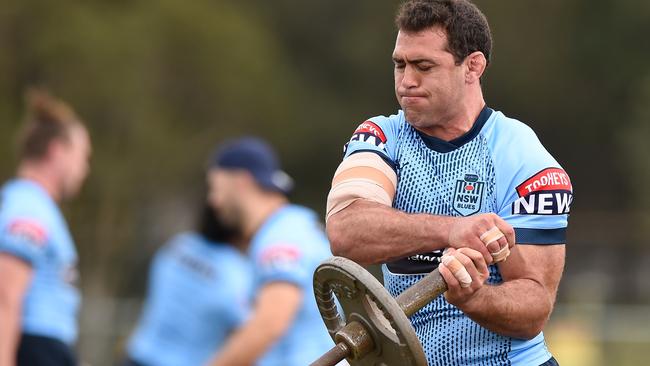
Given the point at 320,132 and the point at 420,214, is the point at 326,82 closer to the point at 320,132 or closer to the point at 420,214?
the point at 320,132

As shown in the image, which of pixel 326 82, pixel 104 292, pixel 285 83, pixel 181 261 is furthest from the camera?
pixel 326 82

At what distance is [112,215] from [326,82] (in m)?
12.5

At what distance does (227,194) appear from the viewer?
786cm

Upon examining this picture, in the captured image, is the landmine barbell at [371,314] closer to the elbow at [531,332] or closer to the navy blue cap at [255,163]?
the elbow at [531,332]

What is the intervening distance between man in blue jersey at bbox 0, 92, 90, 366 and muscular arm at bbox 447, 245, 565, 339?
136 inches

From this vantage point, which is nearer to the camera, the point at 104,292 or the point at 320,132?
the point at 104,292

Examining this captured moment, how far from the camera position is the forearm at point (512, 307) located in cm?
402

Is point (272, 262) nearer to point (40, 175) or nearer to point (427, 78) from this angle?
point (40, 175)

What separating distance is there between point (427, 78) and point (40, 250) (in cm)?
336

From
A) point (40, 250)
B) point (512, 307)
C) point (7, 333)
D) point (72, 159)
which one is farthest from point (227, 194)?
point (512, 307)

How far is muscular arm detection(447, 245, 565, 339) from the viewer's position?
4031mm

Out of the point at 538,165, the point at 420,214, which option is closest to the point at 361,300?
the point at 420,214

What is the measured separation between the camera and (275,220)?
7367 millimetres

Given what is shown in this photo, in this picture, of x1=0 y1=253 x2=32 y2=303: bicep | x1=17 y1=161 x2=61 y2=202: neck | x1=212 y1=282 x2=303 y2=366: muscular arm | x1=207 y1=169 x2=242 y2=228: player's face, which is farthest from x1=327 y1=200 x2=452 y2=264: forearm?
x1=207 y1=169 x2=242 y2=228: player's face
